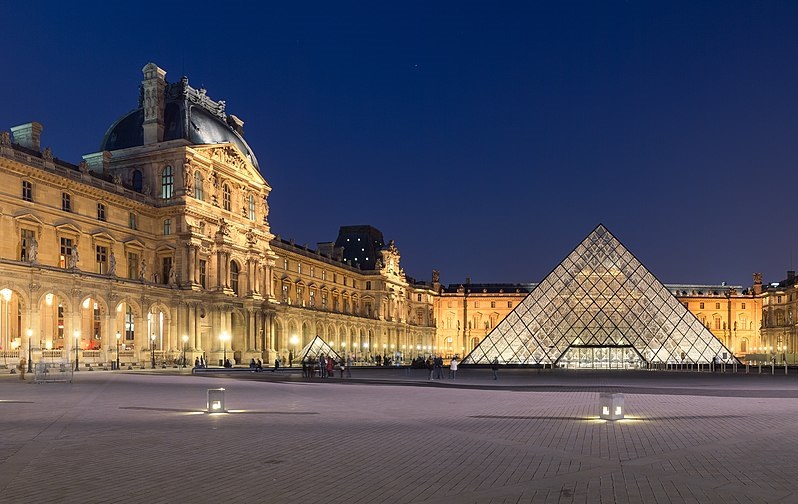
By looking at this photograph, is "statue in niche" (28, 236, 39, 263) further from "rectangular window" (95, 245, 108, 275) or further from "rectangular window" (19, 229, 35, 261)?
"rectangular window" (95, 245, 108, 275)

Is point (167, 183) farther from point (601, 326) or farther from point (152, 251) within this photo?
point (601, 326)

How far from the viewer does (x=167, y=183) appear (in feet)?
160

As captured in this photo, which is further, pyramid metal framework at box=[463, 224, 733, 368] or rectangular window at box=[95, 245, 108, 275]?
pyramid metal framework at box=[463, 224, 733, 368]

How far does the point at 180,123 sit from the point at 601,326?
30397 millimetres

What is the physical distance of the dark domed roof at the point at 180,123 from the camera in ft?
165

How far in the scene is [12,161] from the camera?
122 ft

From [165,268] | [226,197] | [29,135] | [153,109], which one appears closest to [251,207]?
[226,197]

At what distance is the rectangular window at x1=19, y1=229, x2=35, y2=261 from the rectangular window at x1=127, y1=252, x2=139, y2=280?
7.82 m

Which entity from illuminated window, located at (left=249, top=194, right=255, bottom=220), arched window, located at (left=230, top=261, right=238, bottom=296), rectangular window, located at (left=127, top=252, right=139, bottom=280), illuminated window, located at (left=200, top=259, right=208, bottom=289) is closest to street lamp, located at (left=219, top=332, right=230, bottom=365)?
illuminated window, located at (left=200, top=259, right=208, bottom=289)

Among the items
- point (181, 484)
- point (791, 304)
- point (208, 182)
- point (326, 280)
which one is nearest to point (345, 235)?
point (326, 280)

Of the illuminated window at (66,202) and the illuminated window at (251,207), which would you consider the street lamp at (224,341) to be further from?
the illuminated window at (66,202)

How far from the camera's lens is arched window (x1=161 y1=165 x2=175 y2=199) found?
48.8 metres

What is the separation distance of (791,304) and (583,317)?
53868mm

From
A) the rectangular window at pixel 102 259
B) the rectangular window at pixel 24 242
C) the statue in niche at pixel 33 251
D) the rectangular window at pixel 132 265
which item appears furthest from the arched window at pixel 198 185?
the statue in niche at pixel 33 251
